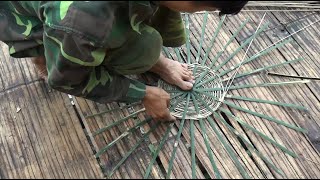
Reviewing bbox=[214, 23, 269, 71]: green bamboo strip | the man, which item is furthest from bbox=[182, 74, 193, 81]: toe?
bbox=[214, 23, 269, 71]: green bamboo strip

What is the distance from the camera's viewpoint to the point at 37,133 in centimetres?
140

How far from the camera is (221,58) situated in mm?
1631

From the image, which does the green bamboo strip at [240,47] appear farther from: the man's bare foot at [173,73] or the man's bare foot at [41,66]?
the man's bare foot at [41,66]

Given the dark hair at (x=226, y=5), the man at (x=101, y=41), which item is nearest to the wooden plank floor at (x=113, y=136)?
the man at (x=101, y=41)

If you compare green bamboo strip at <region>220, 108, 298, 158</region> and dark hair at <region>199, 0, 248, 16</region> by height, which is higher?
dark hair at <region>199, 0, 248, 16</region>

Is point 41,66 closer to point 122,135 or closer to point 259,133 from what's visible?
point 122,135

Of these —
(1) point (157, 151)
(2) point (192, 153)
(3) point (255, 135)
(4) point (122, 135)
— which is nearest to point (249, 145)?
(3) point (255, 135)

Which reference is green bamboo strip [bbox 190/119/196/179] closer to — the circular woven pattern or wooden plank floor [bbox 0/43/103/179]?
the circular woven pattern

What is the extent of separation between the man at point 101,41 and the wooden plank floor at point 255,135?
14 cm

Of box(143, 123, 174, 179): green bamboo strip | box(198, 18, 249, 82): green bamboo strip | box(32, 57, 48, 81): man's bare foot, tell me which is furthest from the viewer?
box(198, 18, 249, 82): green bamboo strip

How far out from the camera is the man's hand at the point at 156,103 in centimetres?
134

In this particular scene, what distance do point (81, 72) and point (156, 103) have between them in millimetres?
291

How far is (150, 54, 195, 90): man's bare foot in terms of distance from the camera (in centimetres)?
150

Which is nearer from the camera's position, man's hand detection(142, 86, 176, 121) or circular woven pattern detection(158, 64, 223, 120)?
man's hand detection(142, 86, 176, 121)
